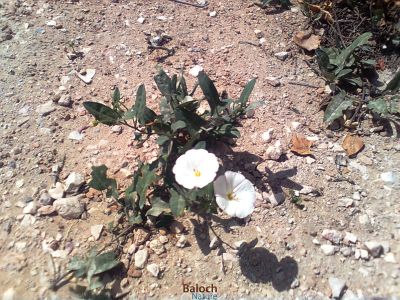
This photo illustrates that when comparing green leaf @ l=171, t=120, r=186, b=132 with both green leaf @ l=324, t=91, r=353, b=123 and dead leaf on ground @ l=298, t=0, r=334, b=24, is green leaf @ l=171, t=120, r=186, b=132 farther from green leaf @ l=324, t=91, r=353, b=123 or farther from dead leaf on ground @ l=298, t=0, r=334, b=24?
dead leaf on ground @ l=298, t=0, r=334, b=24

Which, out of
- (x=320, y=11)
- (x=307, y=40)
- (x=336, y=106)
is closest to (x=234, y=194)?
(x=336, y=106)

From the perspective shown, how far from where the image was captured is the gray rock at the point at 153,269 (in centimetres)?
201

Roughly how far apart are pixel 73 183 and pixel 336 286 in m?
1.45

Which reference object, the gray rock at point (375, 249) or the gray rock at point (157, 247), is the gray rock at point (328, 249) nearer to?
the gray rock at point (375, 249)

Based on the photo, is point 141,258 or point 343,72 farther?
point 343,72

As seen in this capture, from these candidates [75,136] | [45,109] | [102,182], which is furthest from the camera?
[45,109]

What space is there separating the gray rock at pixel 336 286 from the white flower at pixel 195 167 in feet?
2.51

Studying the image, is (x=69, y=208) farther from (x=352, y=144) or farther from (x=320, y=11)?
(x=320, y=11)

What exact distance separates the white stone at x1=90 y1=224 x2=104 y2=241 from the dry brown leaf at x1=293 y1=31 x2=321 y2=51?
1833 millimetres

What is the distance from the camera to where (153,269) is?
2016 millimetres

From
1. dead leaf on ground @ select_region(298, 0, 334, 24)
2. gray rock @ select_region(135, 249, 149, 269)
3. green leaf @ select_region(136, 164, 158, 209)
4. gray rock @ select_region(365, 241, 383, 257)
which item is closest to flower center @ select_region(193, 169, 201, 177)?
green leaf @ select_region(136, 164, 158, 209)

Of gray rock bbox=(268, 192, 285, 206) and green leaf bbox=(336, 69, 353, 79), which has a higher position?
green leaf bbox=(336, 69, 353, 79)

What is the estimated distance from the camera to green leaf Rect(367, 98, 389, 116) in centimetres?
248

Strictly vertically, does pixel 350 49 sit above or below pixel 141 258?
above
